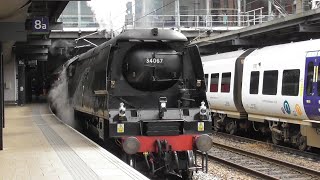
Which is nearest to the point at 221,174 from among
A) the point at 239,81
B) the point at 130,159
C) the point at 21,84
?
the point at 130,159

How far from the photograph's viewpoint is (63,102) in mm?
18938

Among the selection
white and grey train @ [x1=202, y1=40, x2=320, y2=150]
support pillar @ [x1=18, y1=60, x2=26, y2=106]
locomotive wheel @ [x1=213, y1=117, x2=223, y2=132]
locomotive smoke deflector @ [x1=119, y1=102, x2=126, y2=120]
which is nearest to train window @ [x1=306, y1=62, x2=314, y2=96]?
white and grey train @ [x1=202, y1=40, x2=320, y2=150]

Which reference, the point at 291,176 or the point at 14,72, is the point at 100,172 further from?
the point at 14,72

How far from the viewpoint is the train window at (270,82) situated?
13539mm

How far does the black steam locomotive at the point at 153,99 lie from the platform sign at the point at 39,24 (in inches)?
202

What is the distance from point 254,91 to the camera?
48.6ft

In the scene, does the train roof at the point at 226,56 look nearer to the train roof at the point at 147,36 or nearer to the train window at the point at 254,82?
the train window at the point at 254,82

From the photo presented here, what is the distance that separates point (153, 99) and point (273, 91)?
4904mm

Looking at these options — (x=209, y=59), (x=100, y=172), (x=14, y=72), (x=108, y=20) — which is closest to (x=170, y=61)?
(x=100, y=172)

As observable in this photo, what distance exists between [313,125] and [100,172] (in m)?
6.44

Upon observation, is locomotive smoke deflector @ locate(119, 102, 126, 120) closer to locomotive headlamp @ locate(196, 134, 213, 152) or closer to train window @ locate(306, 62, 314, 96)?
locomotive headlamp @ locate(196, 134, 213, 152)

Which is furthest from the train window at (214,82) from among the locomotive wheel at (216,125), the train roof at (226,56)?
the locomotive wheel at (216,125)

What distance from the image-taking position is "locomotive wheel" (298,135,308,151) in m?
12.7

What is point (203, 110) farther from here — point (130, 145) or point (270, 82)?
point (270, 82)
